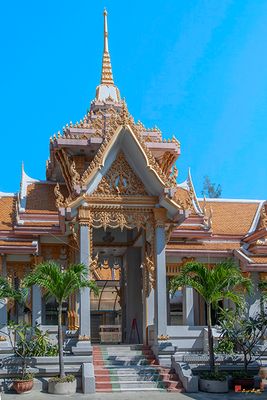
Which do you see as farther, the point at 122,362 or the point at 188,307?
the point at 188,307

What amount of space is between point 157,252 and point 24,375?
172 inches

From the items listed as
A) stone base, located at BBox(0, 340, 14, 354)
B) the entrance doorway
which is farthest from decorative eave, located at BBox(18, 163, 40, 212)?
stone base, located at BBox(0, 340, 14, 354)

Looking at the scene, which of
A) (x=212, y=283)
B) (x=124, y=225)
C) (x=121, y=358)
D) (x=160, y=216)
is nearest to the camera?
(x=212, y=283)

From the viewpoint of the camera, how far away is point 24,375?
1306cm

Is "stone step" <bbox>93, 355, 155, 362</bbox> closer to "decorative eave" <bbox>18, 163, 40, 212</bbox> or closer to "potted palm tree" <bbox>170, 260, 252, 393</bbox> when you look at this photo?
"potted palm tree" <bbox>170, 260, 252, 393</bbox>

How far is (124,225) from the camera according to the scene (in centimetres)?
1544

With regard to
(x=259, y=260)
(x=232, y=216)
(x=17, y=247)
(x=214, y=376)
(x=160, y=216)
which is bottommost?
(x=214, y=376)

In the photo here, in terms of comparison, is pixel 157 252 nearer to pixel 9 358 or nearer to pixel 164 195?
pixel 164 195

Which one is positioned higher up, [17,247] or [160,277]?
[17,247]

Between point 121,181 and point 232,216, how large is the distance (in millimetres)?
6426

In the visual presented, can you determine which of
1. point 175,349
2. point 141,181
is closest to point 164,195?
point 141,181

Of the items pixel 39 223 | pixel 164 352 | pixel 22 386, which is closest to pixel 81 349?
pixel 22 386

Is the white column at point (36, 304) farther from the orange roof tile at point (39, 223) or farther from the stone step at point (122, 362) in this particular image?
the stone step at point (122, 362)

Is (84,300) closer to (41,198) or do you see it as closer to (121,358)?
(121,358)
